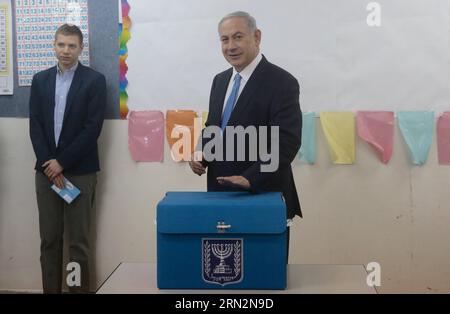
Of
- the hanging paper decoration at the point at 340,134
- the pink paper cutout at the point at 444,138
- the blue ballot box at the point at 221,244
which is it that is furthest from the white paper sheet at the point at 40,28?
the pink paper cutout at the point at 444,138

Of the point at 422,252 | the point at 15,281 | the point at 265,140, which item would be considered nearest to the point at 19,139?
the point at 15,281

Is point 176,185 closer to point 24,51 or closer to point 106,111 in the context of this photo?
point 106,111

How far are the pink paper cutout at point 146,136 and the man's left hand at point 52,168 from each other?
409 millimetres

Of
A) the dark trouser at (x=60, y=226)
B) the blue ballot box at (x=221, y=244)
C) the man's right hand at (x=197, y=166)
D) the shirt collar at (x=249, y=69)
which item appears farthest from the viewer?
the dark trouser at (x=60, y=226)

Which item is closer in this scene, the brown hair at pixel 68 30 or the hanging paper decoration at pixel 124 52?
the brown hair at pixel 68 30

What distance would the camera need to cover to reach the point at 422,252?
2.77m

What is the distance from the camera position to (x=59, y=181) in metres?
2.72

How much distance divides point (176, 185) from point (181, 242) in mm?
1592

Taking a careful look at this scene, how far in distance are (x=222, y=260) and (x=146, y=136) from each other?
66.2 inches

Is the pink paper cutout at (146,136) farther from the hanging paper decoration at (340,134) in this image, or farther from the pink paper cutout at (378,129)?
the pink paper cutout at (378,129)

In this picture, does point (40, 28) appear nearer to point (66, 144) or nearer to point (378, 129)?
point (66, 144)

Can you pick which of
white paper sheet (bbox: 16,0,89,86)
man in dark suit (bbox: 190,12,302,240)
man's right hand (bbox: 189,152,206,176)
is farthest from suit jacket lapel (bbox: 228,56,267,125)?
white paper sheet (bbox: 16,0,89,86)

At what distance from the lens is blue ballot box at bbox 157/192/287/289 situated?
4.20 feet

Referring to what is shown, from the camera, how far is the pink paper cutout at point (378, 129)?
271 centimetres
